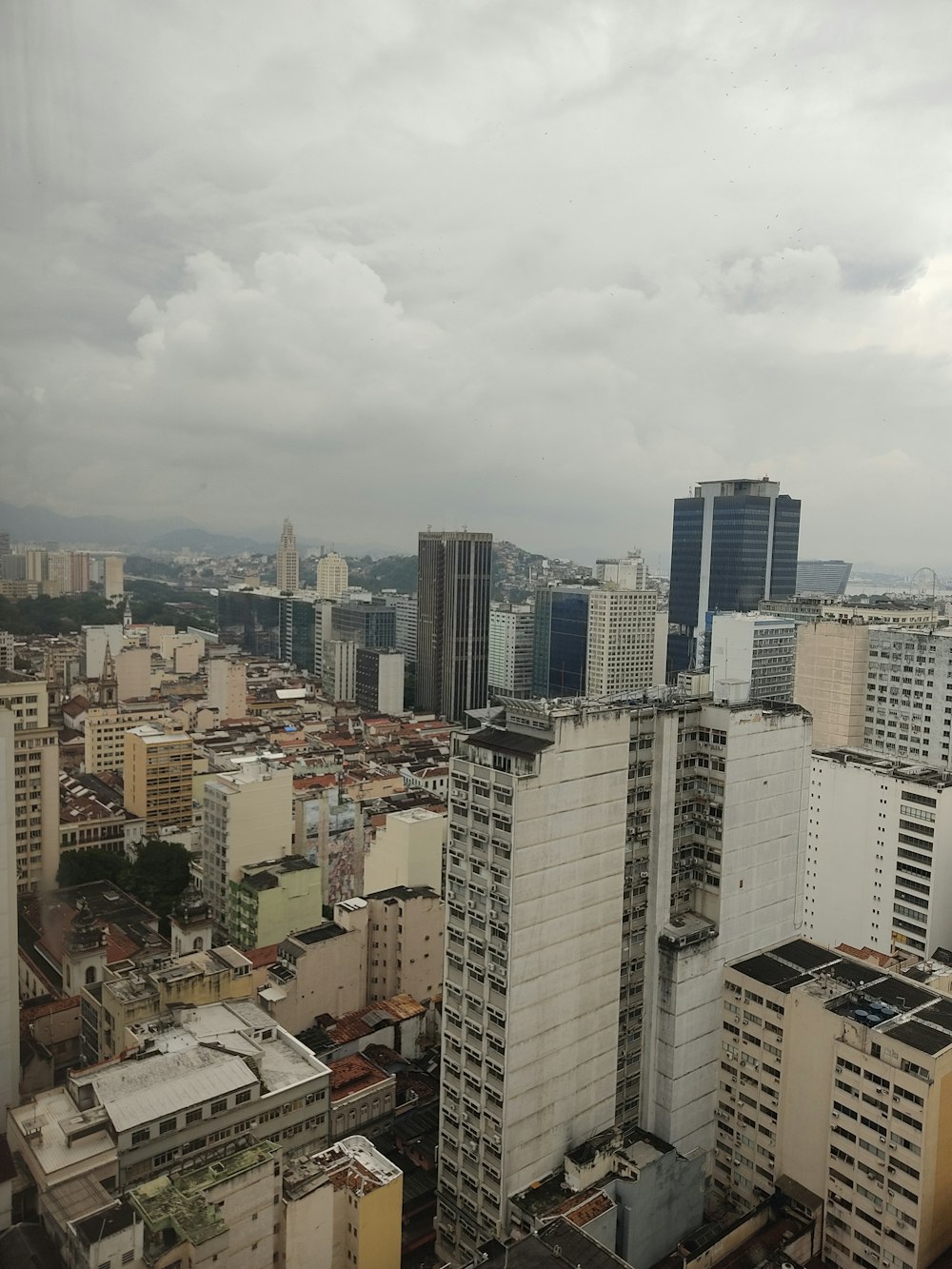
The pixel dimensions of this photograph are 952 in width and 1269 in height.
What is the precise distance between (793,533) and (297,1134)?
68.5 ft

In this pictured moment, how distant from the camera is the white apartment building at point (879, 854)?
769 cm

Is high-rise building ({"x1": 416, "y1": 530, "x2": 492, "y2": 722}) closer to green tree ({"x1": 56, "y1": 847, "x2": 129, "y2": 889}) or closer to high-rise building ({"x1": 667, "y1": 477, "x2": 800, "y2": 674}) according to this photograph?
high-rise building ({"x1": 667, "y1": 477, "x2": 800, "y2": 674})

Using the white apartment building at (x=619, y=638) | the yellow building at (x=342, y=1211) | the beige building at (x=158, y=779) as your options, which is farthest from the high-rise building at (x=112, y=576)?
the white apartment building at (x=619, y=638)

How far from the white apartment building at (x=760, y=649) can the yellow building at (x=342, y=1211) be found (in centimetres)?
1005

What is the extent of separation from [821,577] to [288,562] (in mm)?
15594

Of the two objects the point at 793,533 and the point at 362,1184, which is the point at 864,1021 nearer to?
the point at 362,1184

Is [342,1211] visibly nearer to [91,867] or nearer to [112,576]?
[112,576]

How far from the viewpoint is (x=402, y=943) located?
277 inches

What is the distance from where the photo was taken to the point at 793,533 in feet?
75.0

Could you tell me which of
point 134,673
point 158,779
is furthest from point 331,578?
point 158,779

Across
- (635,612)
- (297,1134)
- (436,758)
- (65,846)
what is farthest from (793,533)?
(297,1134)

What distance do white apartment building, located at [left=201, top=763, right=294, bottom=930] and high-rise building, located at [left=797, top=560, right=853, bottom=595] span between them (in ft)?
60.6

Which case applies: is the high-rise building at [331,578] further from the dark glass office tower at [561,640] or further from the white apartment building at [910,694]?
the white apartment building at [910,694]

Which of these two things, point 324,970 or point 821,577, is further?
point 821,577
